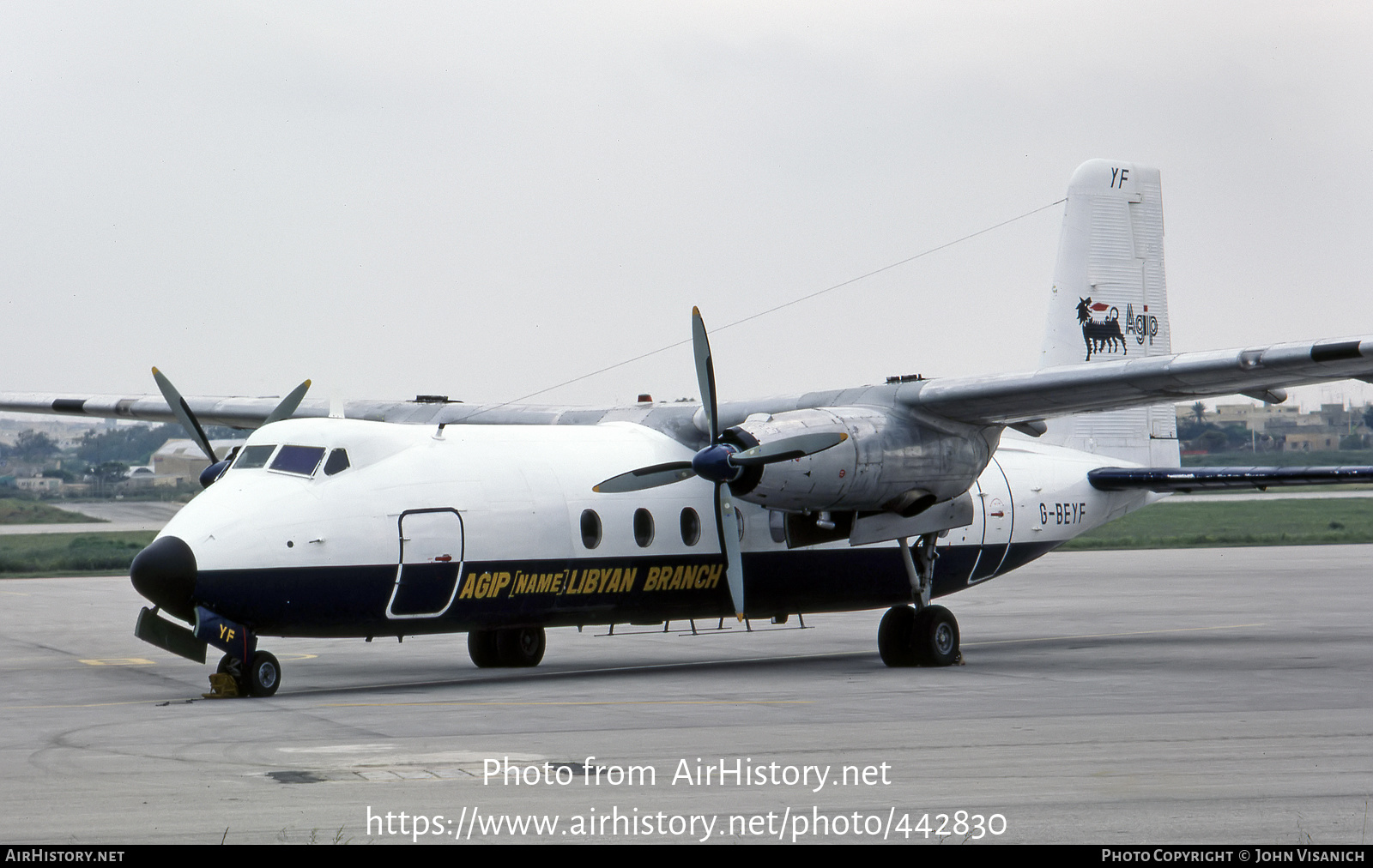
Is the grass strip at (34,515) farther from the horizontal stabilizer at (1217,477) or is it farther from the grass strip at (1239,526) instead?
the horizontal stabilizer at (1217,477)

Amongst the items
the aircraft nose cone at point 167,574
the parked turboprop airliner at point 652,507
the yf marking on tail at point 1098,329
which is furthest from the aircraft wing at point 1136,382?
the aircraft nose cone at point 167,574

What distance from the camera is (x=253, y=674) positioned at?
14.7 metres

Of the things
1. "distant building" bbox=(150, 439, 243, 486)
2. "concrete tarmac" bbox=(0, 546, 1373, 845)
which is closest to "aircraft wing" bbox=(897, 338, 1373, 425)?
"concrete tarmac" bbox=(0, 546, 1373, 845)

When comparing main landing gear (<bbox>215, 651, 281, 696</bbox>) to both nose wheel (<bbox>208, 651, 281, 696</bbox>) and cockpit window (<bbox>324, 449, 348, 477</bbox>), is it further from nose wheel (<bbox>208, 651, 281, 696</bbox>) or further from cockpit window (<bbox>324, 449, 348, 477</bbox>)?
cockpit window (<bbox>324, 449, 348, 477</bbox>)

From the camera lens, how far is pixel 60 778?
9719mm

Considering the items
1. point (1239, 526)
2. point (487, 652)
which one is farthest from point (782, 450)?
point (1239, 526)

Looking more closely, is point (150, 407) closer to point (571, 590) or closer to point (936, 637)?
point (571, 590)

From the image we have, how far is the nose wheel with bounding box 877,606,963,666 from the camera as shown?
1852cm

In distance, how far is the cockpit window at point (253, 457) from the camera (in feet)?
50.6

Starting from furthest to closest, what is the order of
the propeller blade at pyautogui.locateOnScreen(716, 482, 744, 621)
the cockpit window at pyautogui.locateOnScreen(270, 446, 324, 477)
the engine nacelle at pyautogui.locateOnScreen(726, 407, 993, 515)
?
the propeller blade at pyautogui.locateOnScreen(716, 482, 744, 621), the engine nacelle at pyautogui.locateOnScreen(726, 407, 993, 515), the cockpit window at pyautogui.locateOnScreen(270, 446, 324, 477)

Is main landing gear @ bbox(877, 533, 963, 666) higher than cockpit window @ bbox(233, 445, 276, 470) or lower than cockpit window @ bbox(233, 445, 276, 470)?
lower

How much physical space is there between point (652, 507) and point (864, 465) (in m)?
2.62

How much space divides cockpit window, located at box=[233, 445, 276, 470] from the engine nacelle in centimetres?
501

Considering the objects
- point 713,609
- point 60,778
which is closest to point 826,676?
point 713,609
